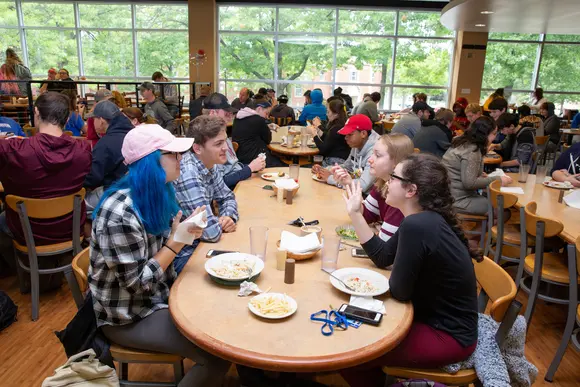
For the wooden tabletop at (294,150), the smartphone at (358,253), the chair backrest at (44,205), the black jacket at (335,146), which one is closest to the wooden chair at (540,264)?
the smartphone at (358,253)

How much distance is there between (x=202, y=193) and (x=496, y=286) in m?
1.52

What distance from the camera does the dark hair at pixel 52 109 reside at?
3051mm

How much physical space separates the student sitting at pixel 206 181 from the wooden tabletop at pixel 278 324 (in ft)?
0.42

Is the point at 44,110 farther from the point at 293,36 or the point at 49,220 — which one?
the point at 293,36

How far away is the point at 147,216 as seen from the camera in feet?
5.53

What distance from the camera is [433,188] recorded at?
1.74 m

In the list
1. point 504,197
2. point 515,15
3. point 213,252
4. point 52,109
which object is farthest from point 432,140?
point 515,15

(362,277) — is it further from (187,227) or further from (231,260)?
(187,227)

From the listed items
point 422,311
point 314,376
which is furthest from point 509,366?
point 314,376

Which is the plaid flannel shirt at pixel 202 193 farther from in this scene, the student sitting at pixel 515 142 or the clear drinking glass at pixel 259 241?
the student sitting at pixel 515 142

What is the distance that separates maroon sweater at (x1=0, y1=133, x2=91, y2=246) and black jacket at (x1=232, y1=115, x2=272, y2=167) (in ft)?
7.35

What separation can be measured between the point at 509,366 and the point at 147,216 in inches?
61.4

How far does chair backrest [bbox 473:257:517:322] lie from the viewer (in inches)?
64.6

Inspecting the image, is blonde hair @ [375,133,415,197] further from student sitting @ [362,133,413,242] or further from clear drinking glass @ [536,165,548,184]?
clear drinking glass @ [536,165,548,184]
